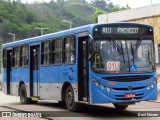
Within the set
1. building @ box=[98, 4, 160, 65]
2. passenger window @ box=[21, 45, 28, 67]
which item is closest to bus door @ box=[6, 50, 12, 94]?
passenger window @ box=[21, 45, 28, 67]

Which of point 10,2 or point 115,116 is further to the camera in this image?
point 10,2

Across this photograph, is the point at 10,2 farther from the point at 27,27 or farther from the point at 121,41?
the point at 121,41

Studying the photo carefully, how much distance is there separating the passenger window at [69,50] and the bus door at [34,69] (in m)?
3.07

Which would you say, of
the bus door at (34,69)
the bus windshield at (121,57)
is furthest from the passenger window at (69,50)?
the bus door at (34,69)

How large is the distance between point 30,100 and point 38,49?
298 centimetres

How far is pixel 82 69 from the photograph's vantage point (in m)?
15.5

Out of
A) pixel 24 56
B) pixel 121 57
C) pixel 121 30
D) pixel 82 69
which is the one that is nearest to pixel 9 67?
pixel 24 56

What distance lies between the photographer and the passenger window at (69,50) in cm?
1602

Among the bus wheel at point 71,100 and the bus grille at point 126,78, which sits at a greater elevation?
the bus grille at point 126,78

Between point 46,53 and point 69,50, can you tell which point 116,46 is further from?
point 46,53

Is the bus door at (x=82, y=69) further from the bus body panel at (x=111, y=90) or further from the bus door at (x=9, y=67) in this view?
the bus door at (x=9, y=67)

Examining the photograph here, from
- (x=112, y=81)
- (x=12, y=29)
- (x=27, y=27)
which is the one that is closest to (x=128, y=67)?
(x=112, y=81)

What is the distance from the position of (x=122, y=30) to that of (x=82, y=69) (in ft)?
6.11

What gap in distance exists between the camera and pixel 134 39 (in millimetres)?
14992
